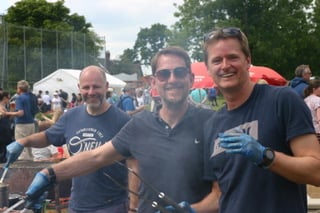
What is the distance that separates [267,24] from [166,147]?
37793 mm

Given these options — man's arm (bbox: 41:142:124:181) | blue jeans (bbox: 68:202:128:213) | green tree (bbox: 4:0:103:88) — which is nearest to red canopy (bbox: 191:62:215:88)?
blue jeans (bbox: 68:202:128:213)

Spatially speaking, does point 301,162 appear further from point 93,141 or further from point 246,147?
point 93,141

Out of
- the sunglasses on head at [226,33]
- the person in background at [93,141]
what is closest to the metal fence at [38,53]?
the person in background at [93,141]

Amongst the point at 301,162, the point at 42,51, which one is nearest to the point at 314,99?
the point at 301,162

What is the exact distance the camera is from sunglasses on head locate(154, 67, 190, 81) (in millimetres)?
3340

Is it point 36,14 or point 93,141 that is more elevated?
point 36,14

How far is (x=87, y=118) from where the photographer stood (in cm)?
435

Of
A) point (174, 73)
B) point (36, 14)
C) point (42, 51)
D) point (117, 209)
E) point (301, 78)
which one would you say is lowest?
point (117, 209)

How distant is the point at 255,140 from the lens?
2.31m

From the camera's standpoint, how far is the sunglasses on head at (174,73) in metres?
3.34

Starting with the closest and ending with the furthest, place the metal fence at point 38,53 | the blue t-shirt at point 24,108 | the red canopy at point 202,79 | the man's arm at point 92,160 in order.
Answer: the man's arm at point 92,160, the red canopy at point 202,79, the blue t-shirt at point 24,108, the metal fence at point 38,53

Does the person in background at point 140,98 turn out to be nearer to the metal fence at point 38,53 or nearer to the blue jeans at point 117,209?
the metal fence at point 38,53

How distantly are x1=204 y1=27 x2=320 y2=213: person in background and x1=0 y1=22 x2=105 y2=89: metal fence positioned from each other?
28.2 m

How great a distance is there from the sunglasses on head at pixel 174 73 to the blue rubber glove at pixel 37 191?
867 mm
